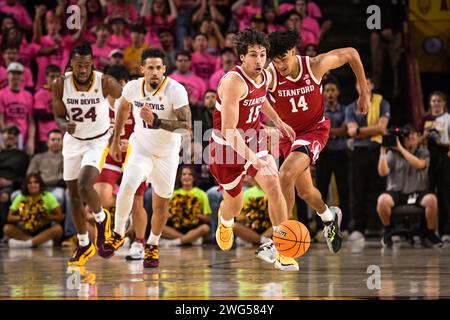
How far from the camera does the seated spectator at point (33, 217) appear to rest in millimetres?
13297

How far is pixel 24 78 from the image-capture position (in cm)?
1470

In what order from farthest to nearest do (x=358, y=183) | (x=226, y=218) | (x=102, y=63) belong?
(x=102, y=63)
(x=358, y=183)
(x=226, y=218)

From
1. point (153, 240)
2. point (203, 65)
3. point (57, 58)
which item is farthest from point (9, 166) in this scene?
point (153, 240)

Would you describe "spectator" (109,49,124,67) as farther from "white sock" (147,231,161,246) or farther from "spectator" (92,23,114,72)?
"white sock" (147,231,161,246)

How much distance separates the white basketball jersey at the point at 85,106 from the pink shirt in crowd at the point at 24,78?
14.7ft

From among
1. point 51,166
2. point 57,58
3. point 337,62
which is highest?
point 57,58

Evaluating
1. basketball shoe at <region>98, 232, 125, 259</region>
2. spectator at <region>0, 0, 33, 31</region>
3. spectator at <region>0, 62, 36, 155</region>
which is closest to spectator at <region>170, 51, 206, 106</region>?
spectator at <region>0, 62, 36, 155</region>

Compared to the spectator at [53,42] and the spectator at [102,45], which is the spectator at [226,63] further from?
the spectator at [53,42]

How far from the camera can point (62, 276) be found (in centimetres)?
906

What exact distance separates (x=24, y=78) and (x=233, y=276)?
22.7ft

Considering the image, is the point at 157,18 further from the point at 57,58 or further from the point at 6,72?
the point at 6,72
